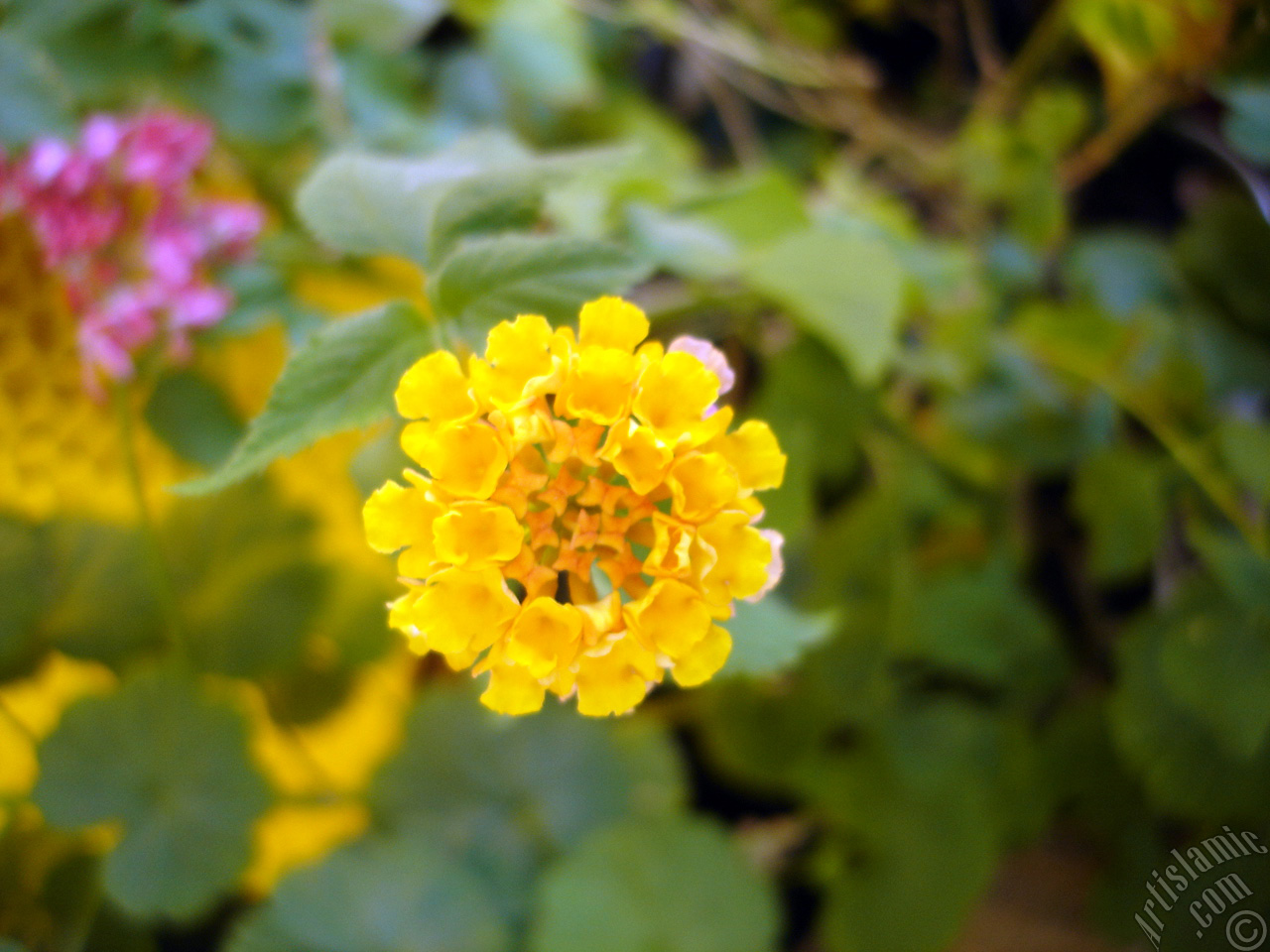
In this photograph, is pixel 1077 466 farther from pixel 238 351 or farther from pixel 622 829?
pixel 238 351

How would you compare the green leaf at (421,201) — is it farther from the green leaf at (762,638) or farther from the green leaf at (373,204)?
the green leaf at (762,638)

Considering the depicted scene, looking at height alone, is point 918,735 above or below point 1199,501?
below

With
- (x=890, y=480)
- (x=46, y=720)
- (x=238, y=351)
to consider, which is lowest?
(x=46, y=720)

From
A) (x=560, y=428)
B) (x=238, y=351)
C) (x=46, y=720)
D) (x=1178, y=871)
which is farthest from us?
(x=238, y=351)

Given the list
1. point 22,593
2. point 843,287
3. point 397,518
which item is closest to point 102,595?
point 22,593

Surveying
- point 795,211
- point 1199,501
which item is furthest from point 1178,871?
point 795,211

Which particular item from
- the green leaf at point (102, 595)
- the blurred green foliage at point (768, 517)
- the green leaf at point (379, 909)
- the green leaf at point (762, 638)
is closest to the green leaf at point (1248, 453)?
the blurred green foliage at point (768, 517)

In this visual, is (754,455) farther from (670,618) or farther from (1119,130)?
(1119,130)
